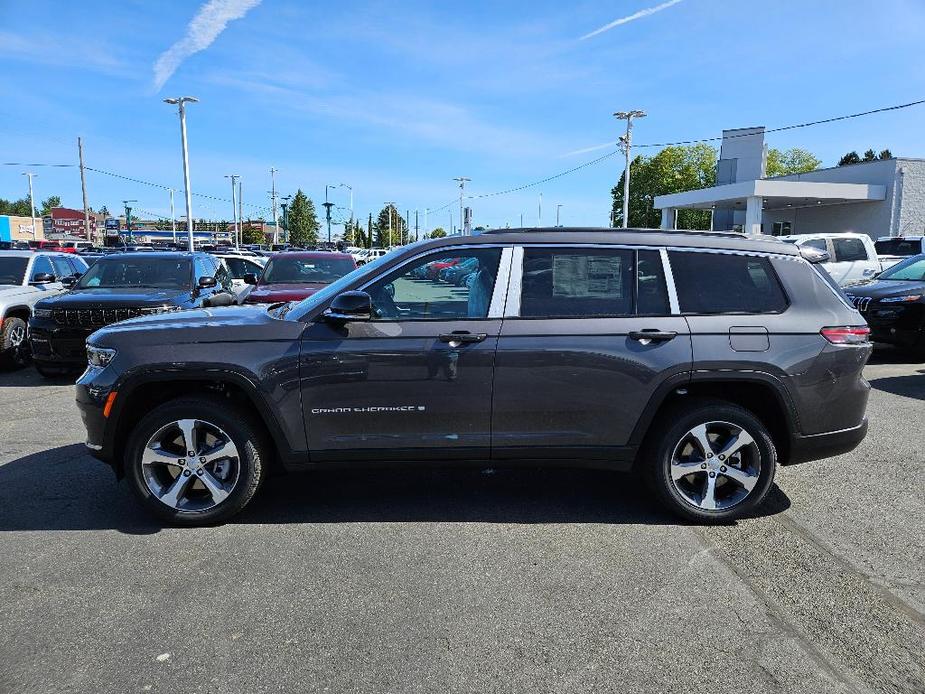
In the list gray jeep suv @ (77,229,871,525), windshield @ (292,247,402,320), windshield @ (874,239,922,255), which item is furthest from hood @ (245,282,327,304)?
windshield @ (874,239,922,255)

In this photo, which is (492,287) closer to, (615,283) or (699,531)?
(615,283)

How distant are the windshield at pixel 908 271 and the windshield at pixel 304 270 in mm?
9234

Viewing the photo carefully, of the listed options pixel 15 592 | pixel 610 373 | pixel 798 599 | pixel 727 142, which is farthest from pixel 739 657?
pixel 727 142

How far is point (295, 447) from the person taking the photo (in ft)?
13.5

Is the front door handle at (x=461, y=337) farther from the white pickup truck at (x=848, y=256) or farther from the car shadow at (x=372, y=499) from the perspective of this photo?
the white pickup truck at (x=848, y=256)

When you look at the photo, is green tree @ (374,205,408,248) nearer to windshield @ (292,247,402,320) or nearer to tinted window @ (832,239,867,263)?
tinted window @ (832,239,867,263)

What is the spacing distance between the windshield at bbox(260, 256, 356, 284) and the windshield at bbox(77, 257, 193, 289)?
1.30m

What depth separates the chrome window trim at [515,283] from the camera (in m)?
4.10

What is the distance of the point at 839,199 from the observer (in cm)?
3609

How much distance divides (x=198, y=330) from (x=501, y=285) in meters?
1.87

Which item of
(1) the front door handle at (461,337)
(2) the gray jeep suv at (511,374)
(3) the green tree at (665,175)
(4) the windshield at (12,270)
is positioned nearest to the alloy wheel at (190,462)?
(2) the gray jeep suv at (511,374)

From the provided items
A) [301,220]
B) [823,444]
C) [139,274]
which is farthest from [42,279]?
[301,220]

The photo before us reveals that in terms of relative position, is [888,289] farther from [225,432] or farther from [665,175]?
[665,175]

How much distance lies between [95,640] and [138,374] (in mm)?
1582
